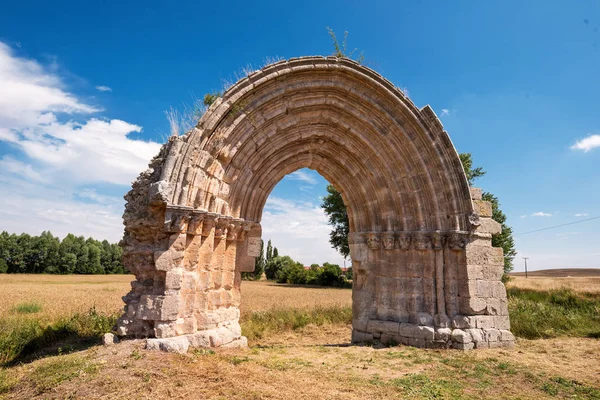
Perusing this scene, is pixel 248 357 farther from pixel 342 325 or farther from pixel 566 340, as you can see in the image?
pixel 566 340

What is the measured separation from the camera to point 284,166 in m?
8.53

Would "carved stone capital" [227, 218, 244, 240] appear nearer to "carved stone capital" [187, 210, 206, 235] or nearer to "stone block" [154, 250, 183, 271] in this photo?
"carved stone capital" [187, 210, 206, 235]

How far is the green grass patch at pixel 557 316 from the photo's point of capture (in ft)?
29.9

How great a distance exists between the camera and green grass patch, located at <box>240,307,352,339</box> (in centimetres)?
954

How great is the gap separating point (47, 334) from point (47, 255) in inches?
1997

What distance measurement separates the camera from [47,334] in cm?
659

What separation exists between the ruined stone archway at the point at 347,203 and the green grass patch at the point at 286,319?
8.28 ft

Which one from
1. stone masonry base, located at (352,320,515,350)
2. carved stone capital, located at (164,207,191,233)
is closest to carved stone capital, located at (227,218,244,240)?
→ carved stone capital, located at (164,207,191,233)

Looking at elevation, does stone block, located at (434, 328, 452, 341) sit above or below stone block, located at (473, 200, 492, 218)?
below

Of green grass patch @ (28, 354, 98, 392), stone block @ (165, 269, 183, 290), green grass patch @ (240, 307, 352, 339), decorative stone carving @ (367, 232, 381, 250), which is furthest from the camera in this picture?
green grass patch @ (240, 307, 352, 339)

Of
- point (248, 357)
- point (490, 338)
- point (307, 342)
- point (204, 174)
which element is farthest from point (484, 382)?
Answer: point (204, 174)

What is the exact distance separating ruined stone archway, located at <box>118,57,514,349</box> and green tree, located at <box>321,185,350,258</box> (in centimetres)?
1916

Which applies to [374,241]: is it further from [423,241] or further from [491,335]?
[491,335]

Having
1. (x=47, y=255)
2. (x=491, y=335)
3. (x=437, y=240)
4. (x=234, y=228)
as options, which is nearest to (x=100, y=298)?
(x=234, y=228)
